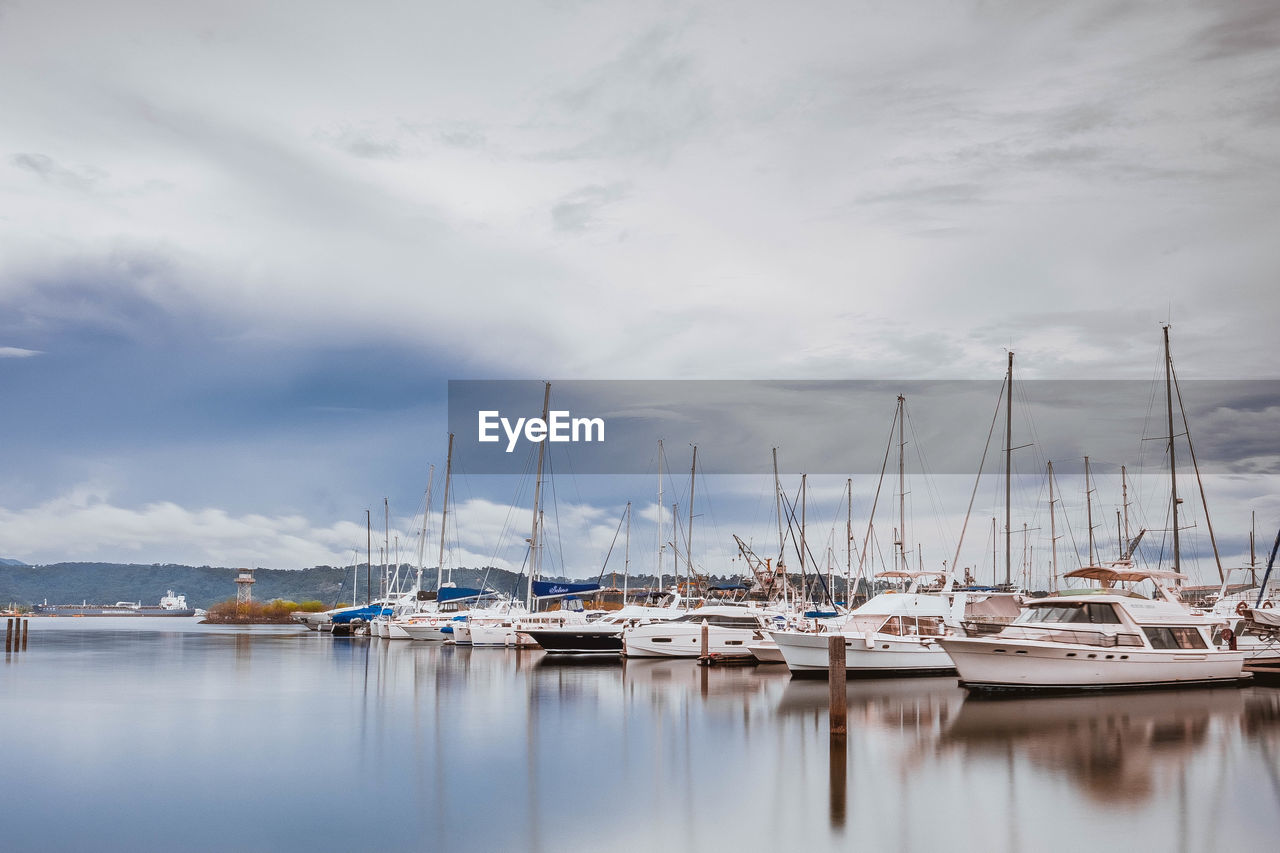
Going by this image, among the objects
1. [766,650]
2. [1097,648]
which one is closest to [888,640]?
[766,650]

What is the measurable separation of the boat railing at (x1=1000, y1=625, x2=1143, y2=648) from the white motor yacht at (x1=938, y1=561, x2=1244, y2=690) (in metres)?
0.04

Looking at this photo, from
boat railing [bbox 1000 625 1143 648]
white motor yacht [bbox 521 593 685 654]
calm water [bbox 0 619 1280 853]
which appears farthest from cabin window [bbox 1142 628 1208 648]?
white motor yacht [bbox 521 593 685 654]

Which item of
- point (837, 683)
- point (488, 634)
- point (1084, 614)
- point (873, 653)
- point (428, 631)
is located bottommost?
point (428, 631)

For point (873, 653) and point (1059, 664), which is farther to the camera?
point (873, 653)

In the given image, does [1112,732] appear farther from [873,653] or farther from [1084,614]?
[873,653]

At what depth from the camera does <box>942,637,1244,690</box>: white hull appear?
3391cm

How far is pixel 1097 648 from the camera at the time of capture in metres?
34.4

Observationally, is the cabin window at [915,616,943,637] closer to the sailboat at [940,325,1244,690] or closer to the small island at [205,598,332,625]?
the sailboat at [940,325,1244,690]

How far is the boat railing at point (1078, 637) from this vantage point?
35.0 meters

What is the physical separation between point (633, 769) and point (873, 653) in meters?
21.7

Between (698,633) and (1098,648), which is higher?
(1098,648)

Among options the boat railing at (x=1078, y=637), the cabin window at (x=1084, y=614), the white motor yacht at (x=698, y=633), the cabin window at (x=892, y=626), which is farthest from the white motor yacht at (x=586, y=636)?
the cabin window at (x=1084, y=614)

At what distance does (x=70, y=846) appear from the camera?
642 inches

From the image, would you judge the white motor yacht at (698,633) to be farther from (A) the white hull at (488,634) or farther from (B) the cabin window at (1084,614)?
(B) the cabin window at (1084,614)
